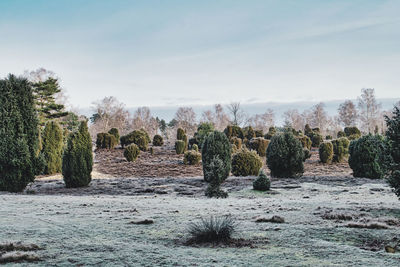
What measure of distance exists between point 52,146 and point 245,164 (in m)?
11.3

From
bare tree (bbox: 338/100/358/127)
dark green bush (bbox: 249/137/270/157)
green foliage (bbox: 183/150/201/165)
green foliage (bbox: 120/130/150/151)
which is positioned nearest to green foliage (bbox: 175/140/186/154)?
green foliage (bbox: 120/130/150/151)

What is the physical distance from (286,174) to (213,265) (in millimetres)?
13073

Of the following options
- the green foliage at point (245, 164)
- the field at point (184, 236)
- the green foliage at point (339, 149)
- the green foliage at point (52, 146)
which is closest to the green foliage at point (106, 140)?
the green foliage at point (52, 146)

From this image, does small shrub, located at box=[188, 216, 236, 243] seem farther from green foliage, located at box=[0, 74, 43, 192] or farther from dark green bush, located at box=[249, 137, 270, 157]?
dark green bush, located at box=[249, 137, 270, 157]

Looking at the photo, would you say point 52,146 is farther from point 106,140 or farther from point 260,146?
point 260,146

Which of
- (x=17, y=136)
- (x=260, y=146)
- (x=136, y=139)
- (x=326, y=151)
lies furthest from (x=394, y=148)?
(x=136, y=139)

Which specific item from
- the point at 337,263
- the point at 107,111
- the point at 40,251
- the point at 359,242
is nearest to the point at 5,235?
the point at 40,251

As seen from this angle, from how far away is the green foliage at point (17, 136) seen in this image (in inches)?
453

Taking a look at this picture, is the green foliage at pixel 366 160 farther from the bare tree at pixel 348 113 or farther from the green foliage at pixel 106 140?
the bare tree at pixel 348 113

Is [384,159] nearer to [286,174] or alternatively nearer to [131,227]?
[131,227]

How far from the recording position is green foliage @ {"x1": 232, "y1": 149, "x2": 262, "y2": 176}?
16922mm

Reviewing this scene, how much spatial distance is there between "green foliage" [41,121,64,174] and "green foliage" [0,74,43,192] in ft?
23.8

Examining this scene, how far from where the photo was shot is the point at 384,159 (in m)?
6.09

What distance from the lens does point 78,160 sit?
13555 mm
